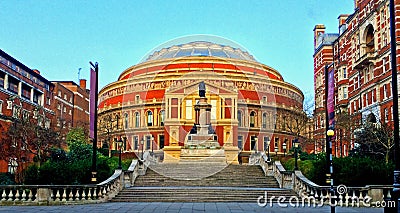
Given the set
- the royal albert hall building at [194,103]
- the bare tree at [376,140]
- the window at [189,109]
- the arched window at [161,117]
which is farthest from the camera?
the arched window at [161,117]

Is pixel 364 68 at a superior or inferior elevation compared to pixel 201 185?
superior

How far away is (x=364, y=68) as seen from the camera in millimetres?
64250

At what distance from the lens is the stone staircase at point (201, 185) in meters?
27.9

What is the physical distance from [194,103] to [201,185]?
148 ft

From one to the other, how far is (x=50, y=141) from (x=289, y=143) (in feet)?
160

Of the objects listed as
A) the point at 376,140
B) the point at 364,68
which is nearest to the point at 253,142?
the point at 364,68

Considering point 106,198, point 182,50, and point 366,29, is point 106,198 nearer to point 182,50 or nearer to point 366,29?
point 366,29

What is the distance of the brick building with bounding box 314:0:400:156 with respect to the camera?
57.0 metres

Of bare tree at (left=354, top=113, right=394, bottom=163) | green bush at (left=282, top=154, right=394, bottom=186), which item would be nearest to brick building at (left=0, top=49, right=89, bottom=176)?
bare tree at (left=354, top=113, right=394, bottom=163)

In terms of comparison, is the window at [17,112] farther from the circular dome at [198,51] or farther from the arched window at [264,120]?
the arched window at [264,120]

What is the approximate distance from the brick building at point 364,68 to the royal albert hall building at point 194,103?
952cm

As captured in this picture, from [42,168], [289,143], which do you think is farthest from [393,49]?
[289,143]

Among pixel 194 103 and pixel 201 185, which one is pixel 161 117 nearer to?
pixel 194 103

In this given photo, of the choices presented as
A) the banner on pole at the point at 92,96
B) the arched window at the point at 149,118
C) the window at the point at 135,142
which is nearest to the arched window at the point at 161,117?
the arched window at the point at 149,118
